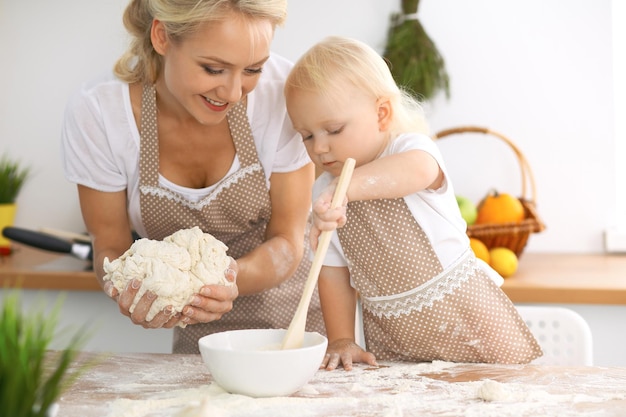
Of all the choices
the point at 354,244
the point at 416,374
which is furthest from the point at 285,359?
the point at 354,244

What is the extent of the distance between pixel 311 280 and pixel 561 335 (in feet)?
2.13

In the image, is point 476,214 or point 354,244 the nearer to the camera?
point 354,244

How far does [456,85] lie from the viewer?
265 centimetres

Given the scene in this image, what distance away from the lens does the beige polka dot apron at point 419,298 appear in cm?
144

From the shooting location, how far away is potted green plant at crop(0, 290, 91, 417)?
641mm

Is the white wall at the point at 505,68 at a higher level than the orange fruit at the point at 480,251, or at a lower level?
higher

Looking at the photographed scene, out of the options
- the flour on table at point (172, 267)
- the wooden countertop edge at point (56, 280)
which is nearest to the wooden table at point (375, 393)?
the flour on table at point (172, 267)

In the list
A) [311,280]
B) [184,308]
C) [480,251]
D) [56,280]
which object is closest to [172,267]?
[184,308]

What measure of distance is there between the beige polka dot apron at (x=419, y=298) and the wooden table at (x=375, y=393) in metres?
0.13

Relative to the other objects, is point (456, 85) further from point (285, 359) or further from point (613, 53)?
point (285, 359)

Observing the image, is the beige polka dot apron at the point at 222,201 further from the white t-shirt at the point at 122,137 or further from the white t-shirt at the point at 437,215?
the white t-shirt at the point at 437,215

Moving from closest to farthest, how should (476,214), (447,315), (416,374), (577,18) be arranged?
1. (416,374)
2. (447,315)
3. (476,214)
4. (577,18)

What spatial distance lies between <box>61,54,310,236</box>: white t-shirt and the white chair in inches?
21.9

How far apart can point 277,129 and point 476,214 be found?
995mm
